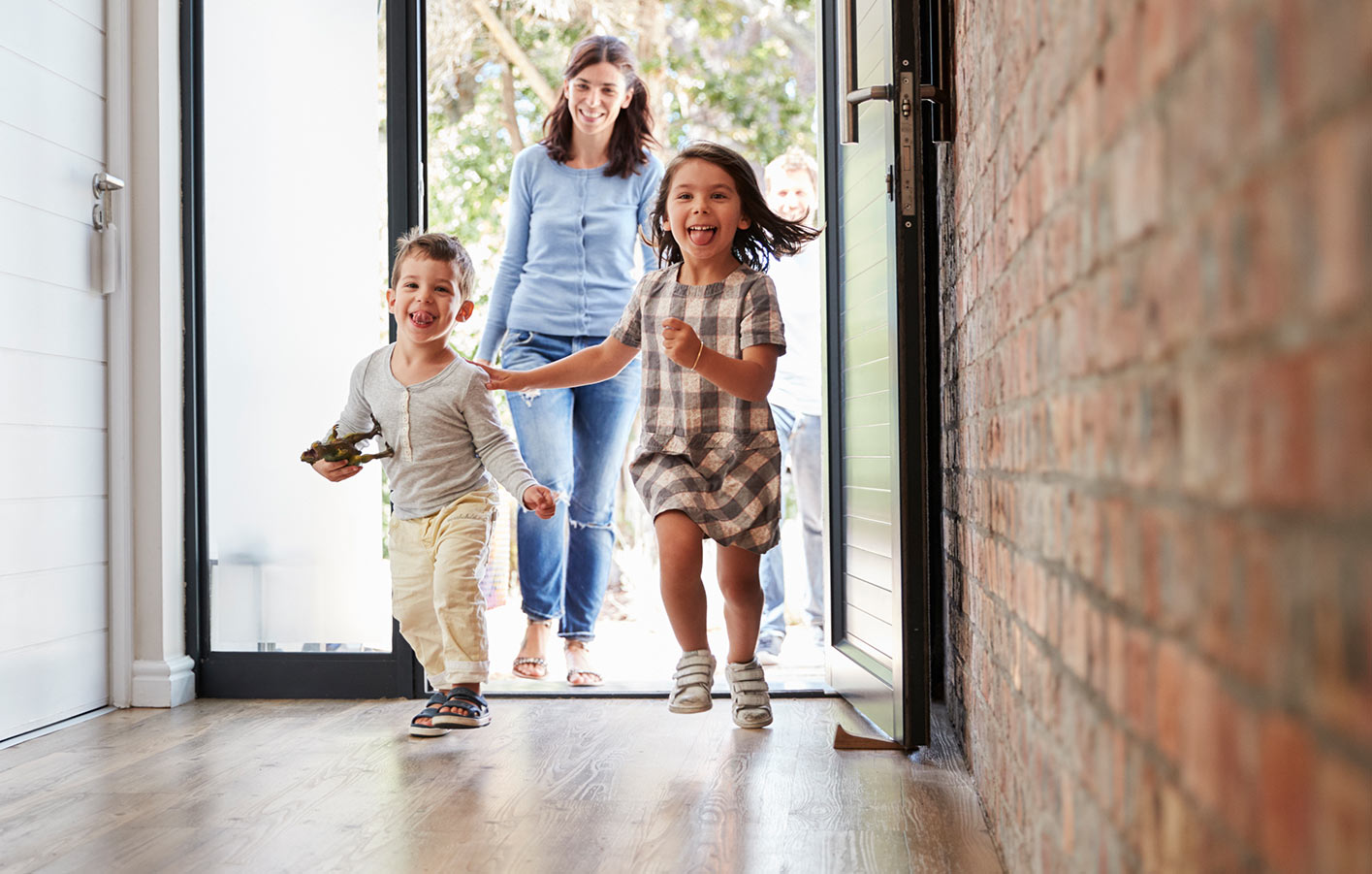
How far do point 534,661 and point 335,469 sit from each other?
0.84m

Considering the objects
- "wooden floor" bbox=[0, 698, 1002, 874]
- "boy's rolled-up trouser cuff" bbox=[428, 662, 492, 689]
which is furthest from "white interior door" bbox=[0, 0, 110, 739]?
"boy's rolled-up trouser cuff" bbox=[428, 662, 492, 689]

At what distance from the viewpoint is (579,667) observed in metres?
3.00

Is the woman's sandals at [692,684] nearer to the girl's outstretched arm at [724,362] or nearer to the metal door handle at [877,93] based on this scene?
the girl's outstretched arm at [724,362]

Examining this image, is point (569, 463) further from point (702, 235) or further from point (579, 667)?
point (702, 235)

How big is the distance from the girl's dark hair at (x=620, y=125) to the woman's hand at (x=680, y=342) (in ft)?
3.54

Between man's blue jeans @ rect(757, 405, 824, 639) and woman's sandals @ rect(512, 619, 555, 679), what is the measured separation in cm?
77

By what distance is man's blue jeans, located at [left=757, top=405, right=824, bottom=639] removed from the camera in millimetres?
3604

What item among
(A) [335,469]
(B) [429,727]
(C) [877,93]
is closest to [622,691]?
(B) [429,727]

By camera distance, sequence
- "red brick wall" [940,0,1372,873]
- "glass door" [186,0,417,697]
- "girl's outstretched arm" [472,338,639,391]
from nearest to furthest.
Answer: "red brick wall" [940,0,1372,873] → "girl's outstretched arm" [472,338,639,391] → "glass door" [186,0,417,697]

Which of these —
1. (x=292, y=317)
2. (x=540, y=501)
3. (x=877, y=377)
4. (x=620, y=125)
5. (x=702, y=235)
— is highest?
(x=620, y=125)

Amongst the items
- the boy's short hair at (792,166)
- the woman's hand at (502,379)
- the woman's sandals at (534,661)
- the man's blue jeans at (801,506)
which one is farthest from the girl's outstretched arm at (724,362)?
the boy's short hair at (792,166)

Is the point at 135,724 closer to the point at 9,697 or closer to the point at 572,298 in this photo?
the point at 9,697

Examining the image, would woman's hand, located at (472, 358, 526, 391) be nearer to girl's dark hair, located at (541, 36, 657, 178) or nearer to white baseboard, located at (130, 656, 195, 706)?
girl's dark hair, located at (541, 36, 657, 178)

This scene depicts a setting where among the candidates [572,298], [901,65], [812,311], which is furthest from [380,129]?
[812,311]
